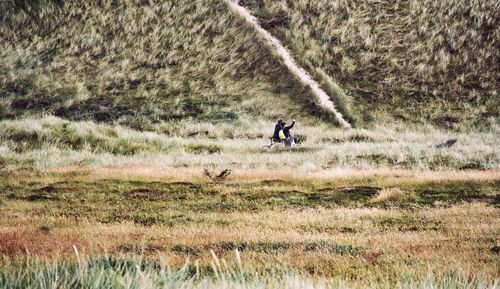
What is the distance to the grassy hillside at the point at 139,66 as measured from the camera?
69.9 feet

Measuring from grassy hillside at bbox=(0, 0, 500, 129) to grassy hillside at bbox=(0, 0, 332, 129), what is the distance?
0.21ft

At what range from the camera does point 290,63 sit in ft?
80.2

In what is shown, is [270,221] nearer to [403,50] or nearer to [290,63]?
[290,63]

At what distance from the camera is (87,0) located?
105 feet

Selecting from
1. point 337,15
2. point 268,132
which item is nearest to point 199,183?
point 268,132

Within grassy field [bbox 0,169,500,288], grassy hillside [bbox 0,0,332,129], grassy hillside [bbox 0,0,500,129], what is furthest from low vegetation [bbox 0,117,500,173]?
grassy hillside [bbox 0,0,332,129]

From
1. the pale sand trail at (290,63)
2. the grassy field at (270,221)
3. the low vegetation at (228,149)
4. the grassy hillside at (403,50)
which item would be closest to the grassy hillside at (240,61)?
the grassy hillside at (403,50)

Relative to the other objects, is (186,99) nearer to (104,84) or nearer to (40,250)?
(104,84)

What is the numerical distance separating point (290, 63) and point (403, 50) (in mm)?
5136

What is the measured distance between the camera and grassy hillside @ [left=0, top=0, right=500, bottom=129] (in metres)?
21.1

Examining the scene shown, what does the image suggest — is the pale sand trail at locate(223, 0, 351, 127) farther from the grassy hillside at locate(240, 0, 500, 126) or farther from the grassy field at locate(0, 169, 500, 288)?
the grassy field at locate(0, 169, 500, 288)

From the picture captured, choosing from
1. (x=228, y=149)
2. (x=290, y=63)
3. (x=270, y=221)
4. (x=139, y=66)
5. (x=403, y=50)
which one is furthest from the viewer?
(x=139, y=66)

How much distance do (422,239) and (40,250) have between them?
4.02 metres

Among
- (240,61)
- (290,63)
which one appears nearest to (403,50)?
(290,63)
